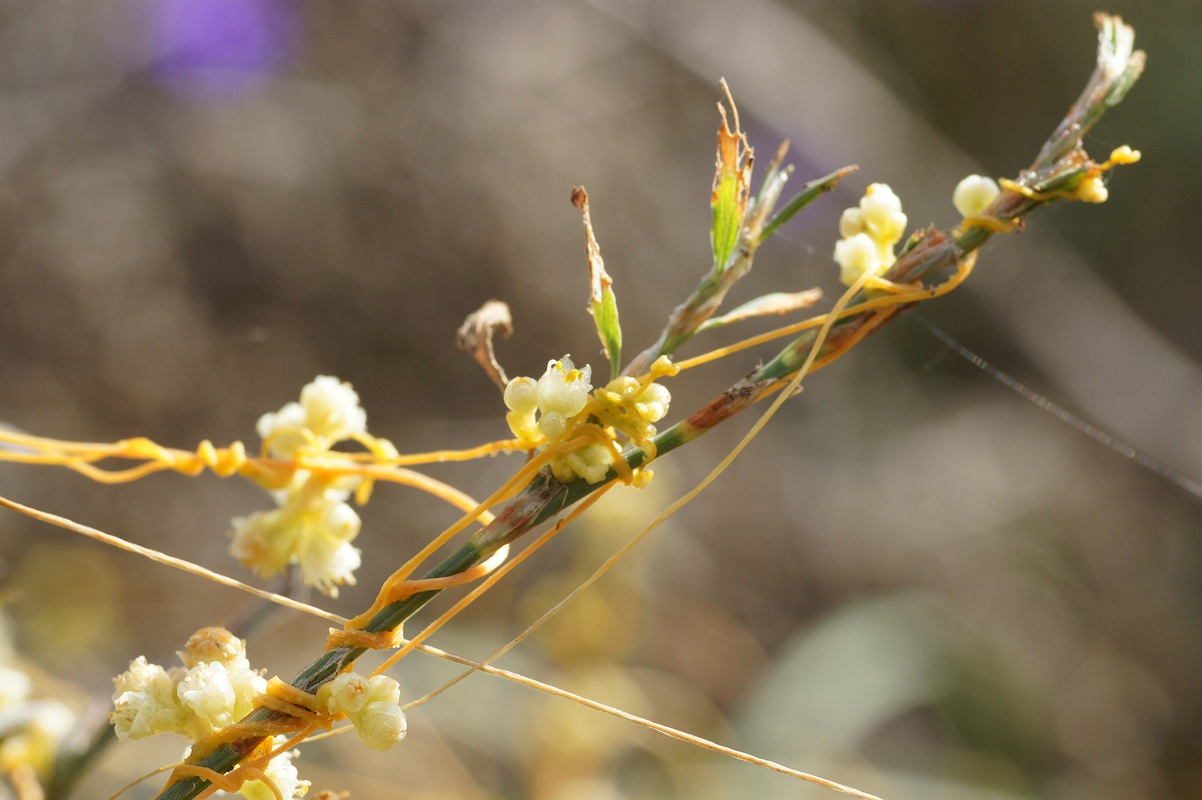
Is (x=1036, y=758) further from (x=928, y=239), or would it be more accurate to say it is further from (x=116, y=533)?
(x=116, y=533)

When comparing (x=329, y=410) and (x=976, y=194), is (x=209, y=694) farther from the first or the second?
(x=976, y=194)

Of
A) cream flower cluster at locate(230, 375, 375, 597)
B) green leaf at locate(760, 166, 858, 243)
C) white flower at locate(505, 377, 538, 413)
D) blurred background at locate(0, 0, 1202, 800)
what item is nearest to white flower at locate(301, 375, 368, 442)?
cream flower cluster at locate(230, 375, 375, 597)

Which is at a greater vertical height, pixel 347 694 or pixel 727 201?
pixel 727 201

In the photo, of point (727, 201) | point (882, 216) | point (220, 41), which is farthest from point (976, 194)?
point (220, 41)

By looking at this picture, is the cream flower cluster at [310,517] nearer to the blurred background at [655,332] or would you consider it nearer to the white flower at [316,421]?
the white flower at [316,421]

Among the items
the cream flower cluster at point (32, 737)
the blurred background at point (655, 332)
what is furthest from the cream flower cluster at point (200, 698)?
the blurred background at point (655, 332)

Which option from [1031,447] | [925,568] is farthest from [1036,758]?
[1031,447]

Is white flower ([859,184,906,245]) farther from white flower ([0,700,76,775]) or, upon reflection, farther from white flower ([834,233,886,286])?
white flower ([0,700,76,775])
